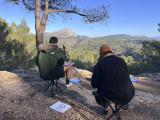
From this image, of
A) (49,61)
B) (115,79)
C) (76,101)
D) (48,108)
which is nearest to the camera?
(115,79)

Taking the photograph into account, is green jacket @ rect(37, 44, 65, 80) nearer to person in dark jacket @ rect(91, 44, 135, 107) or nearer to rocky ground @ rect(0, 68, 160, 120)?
rocky ground @ rect(0, 68, 160, 120)

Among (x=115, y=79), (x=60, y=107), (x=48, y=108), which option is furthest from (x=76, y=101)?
(x=115, y=79)

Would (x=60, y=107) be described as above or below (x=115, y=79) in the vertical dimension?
below

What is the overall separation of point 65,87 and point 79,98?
2.57ft

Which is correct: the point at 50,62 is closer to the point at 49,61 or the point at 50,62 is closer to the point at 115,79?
the point at 49,61

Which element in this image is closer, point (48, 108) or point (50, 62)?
point (48, 108)

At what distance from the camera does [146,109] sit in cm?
293

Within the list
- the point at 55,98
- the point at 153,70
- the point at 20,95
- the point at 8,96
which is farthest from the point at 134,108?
the point at 153,70

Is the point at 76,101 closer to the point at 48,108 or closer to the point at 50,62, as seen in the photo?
the point at 48,108

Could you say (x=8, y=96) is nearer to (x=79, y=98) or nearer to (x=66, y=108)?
(x=66, y=108)

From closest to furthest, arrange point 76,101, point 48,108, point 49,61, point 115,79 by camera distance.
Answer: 1. point 115,79
2. point 48,108
3. point 49,61
4. point 76,101

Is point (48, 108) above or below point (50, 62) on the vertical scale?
below

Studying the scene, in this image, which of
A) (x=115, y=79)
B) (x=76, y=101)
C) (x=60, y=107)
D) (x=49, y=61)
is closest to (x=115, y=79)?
(x=115, y=79)

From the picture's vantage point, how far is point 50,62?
2.77 metres
